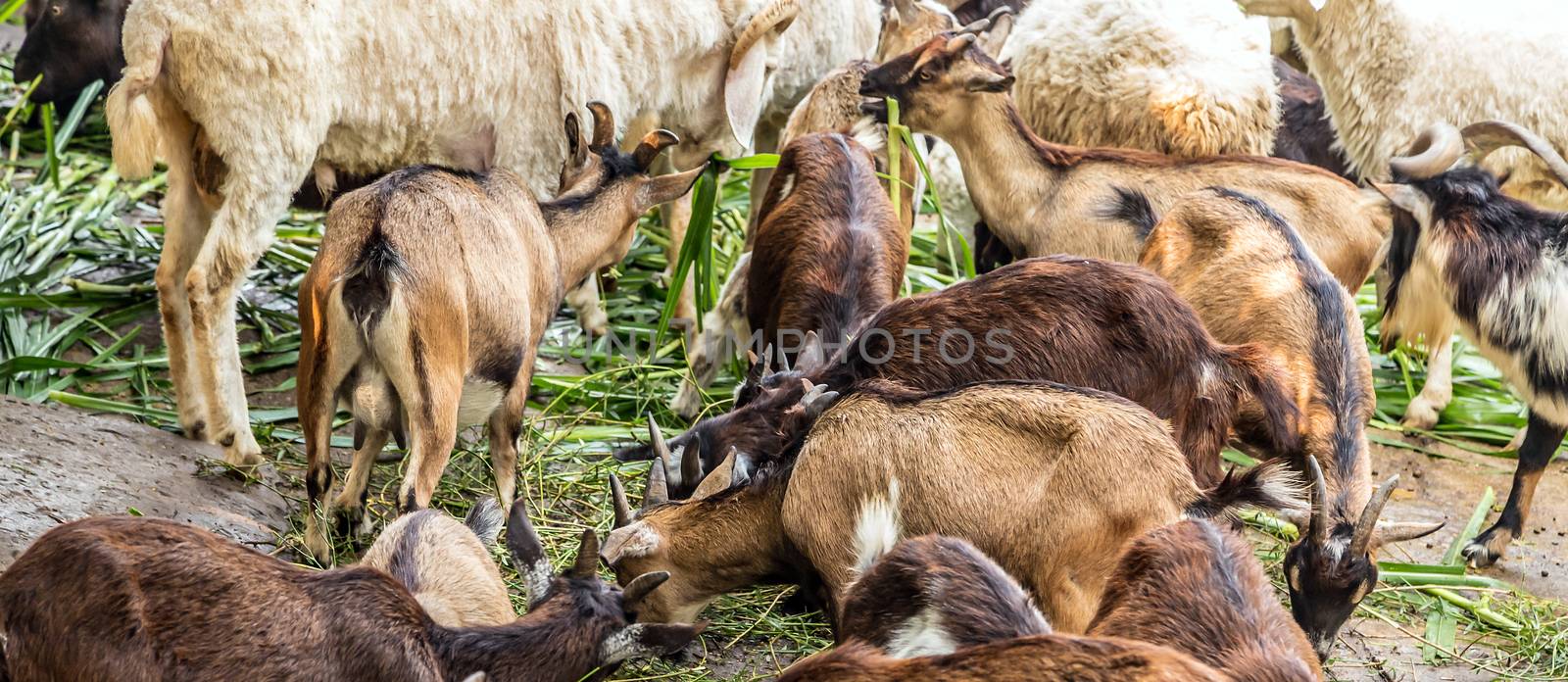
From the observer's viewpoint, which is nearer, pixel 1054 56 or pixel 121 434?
pixel 121 434

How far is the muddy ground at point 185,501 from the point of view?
496 cm

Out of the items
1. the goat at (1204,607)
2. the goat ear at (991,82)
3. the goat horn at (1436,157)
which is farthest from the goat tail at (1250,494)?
the goat ear at (991,82)

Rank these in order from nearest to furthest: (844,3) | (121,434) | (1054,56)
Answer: (121,434) < (1054,56) < (844,3)

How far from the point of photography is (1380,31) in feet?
23.7

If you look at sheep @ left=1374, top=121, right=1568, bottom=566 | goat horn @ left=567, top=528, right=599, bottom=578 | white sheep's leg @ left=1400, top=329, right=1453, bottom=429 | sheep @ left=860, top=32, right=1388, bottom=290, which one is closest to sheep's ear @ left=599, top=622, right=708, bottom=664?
goat horn @ left=567, top=528, right=599, bottom=578

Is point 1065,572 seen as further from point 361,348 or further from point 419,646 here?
point 361,348

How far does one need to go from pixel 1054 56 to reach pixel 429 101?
3.12 meters

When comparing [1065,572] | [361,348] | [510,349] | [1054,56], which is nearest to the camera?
[1065,572]

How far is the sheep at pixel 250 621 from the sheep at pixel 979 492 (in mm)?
431

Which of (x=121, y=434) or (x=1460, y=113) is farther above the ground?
(x=1460, y=113)

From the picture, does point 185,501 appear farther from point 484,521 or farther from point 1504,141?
point 1504,141

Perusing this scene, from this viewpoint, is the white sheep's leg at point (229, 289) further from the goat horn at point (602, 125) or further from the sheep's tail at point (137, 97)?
the goat horn at point (602, 125)

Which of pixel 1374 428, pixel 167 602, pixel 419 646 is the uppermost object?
pixel 167 602

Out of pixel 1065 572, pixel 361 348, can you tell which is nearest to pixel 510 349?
pixel 361 348
